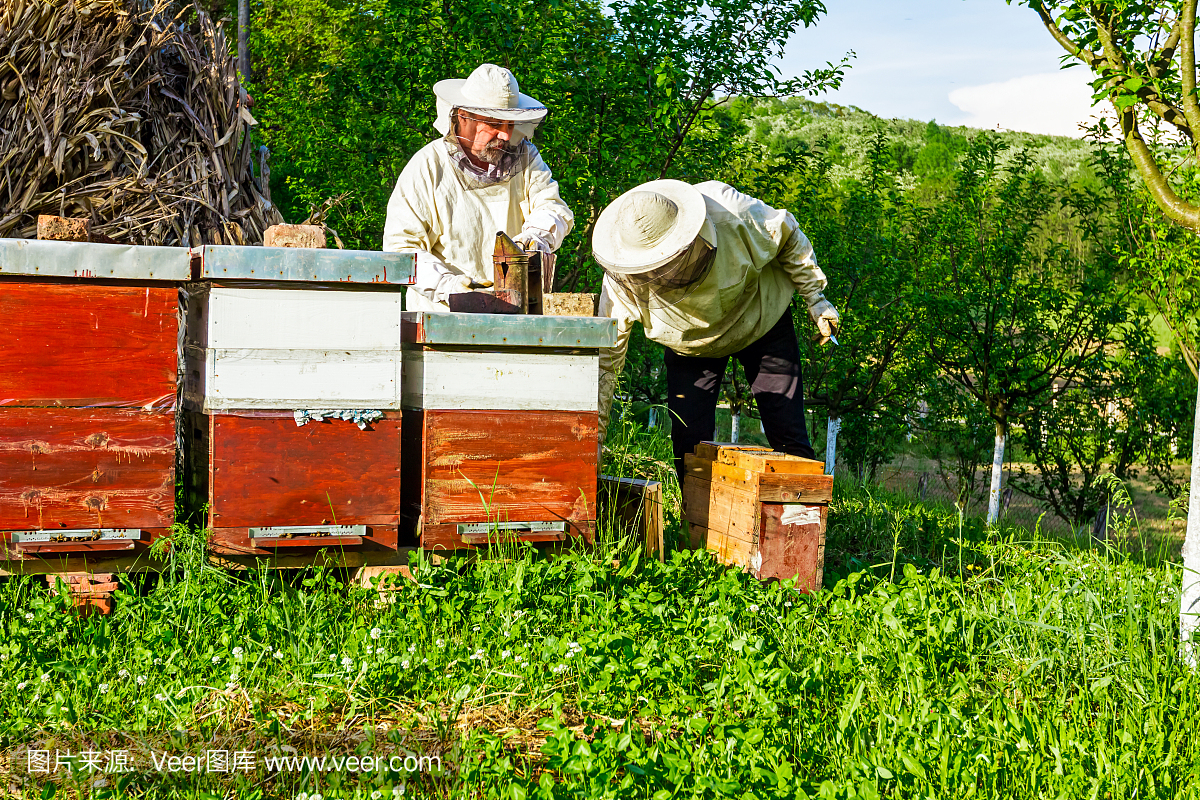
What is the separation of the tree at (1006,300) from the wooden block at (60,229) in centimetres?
769

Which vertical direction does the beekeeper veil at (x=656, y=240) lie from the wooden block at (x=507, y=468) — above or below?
above

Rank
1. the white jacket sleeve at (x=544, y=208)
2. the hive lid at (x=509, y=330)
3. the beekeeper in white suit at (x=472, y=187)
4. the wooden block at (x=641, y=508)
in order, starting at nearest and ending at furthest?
1. the hive lid at (x=509, y=330)
2. the wooden block at (x=641, y=508)
3. the beekeeper in white suit at (x=472, y=187)
4. the white jacket sleeve at (x=544, y=208)

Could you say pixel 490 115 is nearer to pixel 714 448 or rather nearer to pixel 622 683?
pixel 714 448

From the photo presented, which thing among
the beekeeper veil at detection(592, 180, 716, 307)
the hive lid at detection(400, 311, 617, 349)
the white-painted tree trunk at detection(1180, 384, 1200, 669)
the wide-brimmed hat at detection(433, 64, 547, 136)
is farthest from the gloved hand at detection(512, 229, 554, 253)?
the white-painted tree trunk at detection(1180, 384, 1200, 669)

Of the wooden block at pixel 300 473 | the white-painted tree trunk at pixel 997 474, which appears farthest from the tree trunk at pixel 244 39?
the wooden block at pixel 300 473

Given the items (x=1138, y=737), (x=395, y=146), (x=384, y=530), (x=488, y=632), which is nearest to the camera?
(x=1138, y=737)

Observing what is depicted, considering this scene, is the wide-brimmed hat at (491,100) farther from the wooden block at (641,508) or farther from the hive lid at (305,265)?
the wooden block at (641,508)

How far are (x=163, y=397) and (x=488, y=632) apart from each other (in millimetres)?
1168

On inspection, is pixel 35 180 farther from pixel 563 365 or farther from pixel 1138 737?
pixel 1138 737

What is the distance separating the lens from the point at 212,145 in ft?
20.1

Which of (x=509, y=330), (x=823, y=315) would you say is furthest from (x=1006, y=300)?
(x=509, y=330)

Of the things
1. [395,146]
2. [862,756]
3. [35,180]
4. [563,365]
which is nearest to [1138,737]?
[862,756]

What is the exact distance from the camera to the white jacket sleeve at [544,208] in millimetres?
4090

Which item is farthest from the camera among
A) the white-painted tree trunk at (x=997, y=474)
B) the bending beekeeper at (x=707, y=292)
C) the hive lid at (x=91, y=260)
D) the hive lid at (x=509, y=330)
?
the white-painted tree trunk at (x=997, y=474)
